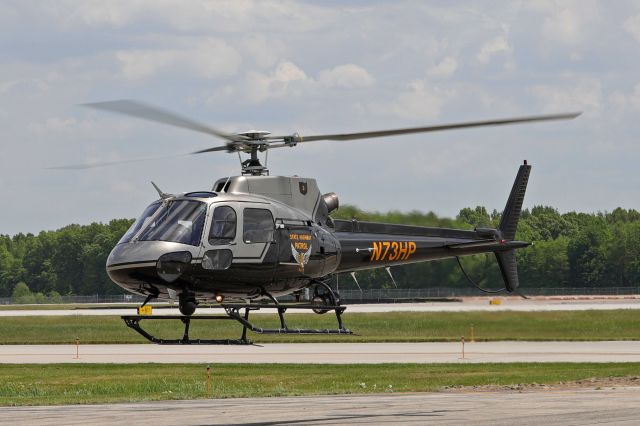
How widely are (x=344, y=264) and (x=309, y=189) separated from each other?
2693 millimetres

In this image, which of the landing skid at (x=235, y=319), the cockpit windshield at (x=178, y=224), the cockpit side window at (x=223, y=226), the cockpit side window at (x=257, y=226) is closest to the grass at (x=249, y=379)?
the landing skid at (x=235, y=319)

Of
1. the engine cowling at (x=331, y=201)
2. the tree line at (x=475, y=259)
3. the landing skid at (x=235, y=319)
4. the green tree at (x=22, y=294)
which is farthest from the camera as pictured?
the green tree at (x=22, y=294)

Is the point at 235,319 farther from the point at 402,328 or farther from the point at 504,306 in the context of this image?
the point at 402,328

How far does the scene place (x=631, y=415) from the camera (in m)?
33.8

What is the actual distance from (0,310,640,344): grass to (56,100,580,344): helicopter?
40972 mm

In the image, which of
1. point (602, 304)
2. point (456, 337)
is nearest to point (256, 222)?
point (456, 337)

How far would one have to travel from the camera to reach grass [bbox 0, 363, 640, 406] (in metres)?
46.7

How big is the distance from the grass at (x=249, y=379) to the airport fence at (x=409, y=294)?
3.64m

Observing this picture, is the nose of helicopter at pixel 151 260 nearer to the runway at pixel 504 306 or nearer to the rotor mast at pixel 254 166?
the rotor mast at pixel 254 166

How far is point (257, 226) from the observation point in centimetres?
2847

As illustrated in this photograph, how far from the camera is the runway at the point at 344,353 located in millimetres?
62469

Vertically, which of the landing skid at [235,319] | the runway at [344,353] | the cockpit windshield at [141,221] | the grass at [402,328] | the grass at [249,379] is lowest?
the grass at [249,379]

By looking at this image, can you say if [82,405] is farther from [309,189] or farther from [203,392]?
[309,189]

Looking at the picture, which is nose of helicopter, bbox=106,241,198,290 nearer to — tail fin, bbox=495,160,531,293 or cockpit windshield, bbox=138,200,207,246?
cockpit windshield, bbox=138,200,207,246
